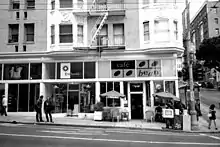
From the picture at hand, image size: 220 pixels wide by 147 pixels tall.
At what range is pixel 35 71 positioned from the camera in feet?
77.5

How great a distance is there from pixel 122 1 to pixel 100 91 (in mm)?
9100

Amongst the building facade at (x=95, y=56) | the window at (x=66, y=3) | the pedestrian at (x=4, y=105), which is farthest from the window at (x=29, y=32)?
the pedestrian at (x=4, y=105)

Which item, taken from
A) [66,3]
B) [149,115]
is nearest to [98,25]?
[66,3]

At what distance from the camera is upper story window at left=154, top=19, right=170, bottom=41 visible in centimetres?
2227

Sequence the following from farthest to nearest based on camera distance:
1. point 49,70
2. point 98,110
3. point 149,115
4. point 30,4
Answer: point 30,4 < point 49,70 < point 98,110 < point 149,115

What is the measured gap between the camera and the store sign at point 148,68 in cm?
2241

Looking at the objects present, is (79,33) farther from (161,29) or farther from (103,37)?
(161,29)

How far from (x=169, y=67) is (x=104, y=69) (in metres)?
6.14

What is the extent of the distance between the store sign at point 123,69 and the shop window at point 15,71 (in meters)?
8.76

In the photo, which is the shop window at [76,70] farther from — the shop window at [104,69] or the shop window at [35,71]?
the shop window at [35,71]

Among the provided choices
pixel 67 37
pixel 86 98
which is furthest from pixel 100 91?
pixel 67 37

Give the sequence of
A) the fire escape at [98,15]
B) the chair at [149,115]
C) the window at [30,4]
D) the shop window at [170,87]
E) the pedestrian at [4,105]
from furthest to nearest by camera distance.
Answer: the window at [30,4]
the fire escape at [98,15]
the shop window at [170,87]
the pedestrian at [4,105]
the chair at [149,115]

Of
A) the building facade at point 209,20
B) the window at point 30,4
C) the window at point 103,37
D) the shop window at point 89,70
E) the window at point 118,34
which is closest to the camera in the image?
the shop window at point 89,70

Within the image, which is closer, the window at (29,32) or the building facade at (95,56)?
the building facade at (95,56)
